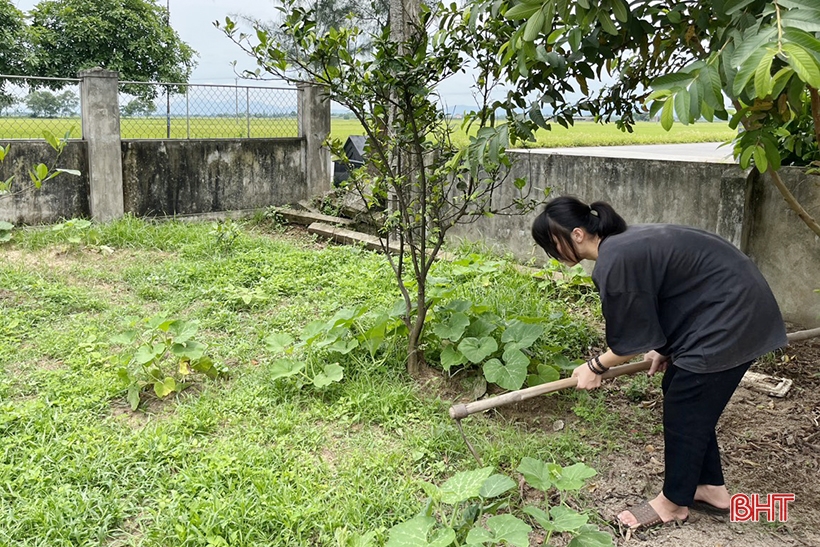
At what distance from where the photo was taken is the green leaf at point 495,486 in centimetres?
256

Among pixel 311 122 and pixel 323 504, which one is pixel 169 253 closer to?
pixel 311 122

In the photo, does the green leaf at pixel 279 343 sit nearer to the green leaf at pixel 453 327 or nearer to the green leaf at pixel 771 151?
the green leaf at pixel 453 327

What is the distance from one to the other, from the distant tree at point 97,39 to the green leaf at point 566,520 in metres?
22.2

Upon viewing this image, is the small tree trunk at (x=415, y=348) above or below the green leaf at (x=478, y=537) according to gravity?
above

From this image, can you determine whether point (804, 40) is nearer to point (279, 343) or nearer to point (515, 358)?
point (515, 358)

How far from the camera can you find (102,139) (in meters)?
8.26

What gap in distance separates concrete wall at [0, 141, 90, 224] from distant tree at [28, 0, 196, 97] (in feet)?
48.0

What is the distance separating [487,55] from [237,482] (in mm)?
2475

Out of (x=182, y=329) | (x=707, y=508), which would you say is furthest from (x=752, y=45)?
(x=182, y=329)

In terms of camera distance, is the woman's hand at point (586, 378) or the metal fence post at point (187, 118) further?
the metal fence post at point (187, 118)

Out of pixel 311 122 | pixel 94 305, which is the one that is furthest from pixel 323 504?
pixel 311 122

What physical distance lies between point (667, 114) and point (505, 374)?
194 centimetres

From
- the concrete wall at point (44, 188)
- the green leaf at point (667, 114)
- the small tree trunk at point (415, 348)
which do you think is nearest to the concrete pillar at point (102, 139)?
the concrete wall at point (44, 188)

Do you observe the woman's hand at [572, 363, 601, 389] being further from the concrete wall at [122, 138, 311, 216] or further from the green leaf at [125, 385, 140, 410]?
the concrete wall at [122, 138, 311, 216]
